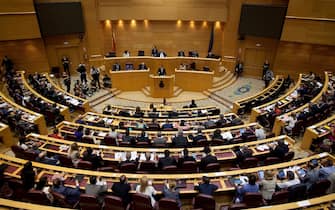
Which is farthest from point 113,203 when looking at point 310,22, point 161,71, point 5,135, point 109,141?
point 310,22

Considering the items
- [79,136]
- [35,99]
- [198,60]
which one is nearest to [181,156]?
[79,136]

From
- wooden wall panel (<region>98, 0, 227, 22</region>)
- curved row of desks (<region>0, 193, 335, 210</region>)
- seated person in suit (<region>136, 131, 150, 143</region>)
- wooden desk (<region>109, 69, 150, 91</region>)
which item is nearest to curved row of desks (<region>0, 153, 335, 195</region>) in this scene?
curved row of desks (<region>0, 193, 335, 210</region>)

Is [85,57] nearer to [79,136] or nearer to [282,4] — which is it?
[79,136]

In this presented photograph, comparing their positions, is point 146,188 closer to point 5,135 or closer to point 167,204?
point 167,204

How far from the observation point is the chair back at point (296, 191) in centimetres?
648

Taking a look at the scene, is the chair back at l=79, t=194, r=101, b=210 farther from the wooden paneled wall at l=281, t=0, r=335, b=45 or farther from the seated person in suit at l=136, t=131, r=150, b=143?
the wooden paneled wall at l=281, t=0, r=335, b=45

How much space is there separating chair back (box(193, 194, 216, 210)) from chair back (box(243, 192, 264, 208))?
30.0 inches

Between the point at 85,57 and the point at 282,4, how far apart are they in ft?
47.5

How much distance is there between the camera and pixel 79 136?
1009 cm

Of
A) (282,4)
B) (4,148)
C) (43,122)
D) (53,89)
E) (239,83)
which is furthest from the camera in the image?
(239,83)

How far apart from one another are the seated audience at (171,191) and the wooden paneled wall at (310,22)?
14922mm

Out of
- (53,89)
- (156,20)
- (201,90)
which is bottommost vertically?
(201,90)

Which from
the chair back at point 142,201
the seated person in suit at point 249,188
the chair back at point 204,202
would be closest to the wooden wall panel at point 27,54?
the chair back at point 142,201

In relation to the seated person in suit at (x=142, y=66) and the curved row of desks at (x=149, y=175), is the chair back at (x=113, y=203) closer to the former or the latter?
the curved row of desks at (x=149, y=175)
